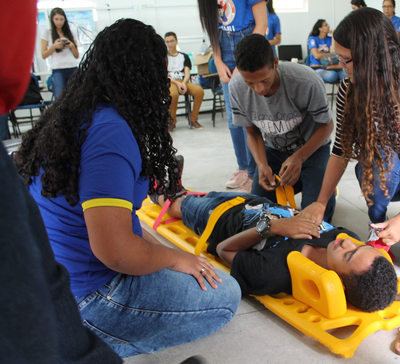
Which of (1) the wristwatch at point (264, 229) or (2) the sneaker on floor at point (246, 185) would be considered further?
(2) the sneaker on floor at point (246, 185)

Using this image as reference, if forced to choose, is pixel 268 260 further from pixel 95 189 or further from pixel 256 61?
pixel 256 61

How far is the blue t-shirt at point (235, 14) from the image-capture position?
2.79 meters

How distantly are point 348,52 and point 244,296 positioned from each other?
1160 mm

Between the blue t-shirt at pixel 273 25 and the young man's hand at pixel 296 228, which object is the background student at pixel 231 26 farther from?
the blue t-shirt at pixel 273 25

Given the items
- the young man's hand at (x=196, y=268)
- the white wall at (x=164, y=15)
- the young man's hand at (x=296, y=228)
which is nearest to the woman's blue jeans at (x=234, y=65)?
the young man's hand at (x=296, y=228)

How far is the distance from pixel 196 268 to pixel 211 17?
2.23 metres

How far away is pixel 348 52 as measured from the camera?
154 cm

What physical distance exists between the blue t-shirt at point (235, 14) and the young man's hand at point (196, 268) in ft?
7.01

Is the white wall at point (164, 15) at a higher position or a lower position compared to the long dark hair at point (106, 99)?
higher

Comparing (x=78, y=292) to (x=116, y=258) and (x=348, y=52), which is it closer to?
(x=116, y=258)

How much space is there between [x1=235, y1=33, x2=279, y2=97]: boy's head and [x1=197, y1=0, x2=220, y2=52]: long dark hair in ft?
3.28

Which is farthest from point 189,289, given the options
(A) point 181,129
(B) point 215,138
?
(A) point 181,129

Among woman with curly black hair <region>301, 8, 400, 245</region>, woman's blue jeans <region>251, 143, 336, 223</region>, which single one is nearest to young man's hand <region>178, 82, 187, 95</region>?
woman's blue jeans <region>251, 143, 336, 223</region>

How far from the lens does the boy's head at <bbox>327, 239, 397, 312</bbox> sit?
4.45 ft
